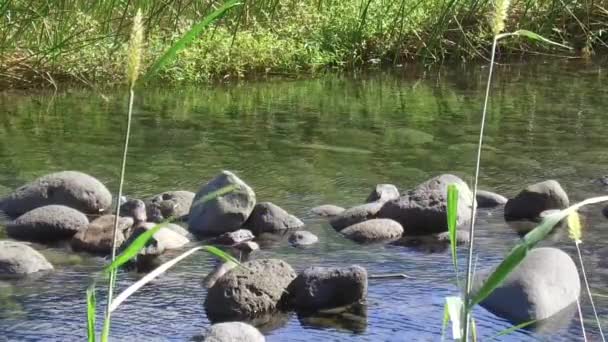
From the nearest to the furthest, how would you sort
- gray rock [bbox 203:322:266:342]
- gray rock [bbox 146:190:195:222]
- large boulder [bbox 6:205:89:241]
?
gray rock [bbox 203:322:266:342], large boulder [bbox 6:205:89:241], gray rock [bbox 146:190:195:222]

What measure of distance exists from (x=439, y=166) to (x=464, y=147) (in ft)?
2.65

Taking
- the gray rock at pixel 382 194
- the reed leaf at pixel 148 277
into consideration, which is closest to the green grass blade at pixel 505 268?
the reed leaf at pixel 148 277

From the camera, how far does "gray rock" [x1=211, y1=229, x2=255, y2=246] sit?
5.61m

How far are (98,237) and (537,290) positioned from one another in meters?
2.23

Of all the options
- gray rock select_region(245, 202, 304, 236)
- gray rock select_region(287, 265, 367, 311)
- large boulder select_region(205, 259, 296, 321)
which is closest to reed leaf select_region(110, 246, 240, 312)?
large boulder select_region(205, 259, 296, 321)

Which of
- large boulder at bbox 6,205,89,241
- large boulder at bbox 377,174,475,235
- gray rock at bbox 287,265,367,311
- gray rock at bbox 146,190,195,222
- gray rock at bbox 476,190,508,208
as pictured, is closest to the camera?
gray rock at bbox 287,265,367,311

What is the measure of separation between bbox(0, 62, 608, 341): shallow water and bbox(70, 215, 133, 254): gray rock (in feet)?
0.48

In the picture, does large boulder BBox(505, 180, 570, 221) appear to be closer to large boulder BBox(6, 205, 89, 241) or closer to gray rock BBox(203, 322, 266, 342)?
large boulder BBox(6, 205, 89, 241)

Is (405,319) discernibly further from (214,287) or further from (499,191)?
(499,191)

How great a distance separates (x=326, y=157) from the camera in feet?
26.2

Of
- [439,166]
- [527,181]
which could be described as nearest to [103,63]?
[439,166]

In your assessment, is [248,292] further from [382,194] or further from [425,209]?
[382,194]

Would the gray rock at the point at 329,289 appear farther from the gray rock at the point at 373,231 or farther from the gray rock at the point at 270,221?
the gray rock at the point at 270,221

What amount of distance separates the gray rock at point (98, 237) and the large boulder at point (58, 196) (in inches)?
25.5
